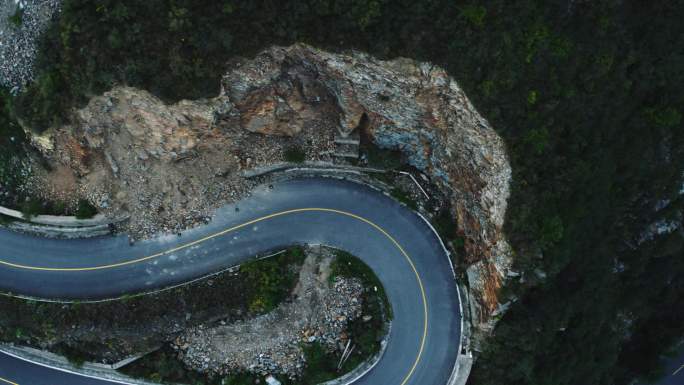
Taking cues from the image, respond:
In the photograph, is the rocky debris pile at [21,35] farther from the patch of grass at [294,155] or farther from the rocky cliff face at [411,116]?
the patch of grass at [294,155]

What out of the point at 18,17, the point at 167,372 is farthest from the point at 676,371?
the point at 18,17

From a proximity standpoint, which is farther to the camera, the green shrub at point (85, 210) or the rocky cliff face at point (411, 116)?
A: the green shrub at point (85, 210)

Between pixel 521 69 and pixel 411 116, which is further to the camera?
pixel 411 116

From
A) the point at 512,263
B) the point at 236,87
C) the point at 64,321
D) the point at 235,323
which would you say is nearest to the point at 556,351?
the point at 512,263

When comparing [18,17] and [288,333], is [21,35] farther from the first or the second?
[288,333]

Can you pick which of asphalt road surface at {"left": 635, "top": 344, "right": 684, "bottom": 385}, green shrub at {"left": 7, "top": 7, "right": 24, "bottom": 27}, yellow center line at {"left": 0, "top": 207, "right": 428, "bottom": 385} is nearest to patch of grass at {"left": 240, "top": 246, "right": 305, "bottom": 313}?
yellow center line at {"left": 0, "top": 207, "right": 428, "bottom": 385}

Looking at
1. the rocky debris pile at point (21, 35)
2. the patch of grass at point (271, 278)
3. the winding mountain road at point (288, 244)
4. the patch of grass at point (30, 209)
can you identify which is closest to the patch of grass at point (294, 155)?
the winding mountain road at point (288, 244)

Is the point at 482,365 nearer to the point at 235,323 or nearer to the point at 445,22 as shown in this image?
the point at 235,323
